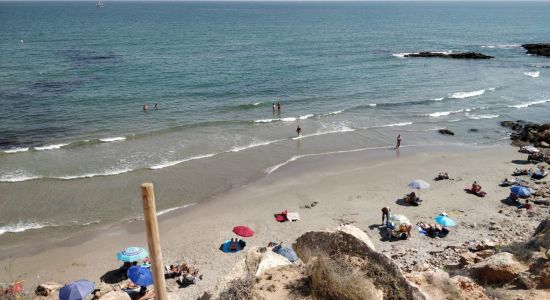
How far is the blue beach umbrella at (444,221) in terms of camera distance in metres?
18.0

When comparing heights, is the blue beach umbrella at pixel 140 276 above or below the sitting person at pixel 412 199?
above

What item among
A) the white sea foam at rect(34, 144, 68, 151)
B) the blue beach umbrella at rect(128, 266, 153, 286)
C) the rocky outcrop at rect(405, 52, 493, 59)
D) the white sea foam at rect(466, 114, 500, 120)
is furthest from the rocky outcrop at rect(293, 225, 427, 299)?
the rocky outcrop at rect(405, 52, 493, 59)

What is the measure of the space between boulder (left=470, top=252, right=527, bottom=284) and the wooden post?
7.93 m

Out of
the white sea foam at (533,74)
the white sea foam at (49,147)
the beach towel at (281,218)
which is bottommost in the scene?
the beach towel at (281,218)

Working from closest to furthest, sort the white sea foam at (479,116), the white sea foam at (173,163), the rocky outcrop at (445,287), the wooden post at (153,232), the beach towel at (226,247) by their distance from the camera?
the wooden post at (153,232), the rocky outcrop at (445,287), the beach towel at (226,247), the white sea foam at (173,163), the white sea foam at (479,116)

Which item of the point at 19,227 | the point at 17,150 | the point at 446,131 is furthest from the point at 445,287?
the point at 17,150

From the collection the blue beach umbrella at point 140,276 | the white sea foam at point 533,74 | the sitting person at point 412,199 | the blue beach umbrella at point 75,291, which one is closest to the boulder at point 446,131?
the sitting person at point 412,199

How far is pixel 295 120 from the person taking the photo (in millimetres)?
34000

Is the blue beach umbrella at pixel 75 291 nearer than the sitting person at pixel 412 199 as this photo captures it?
Answer: Yes

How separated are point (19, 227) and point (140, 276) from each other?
764 centimetres

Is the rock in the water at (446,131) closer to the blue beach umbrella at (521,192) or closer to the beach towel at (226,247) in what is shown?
the blue beach umbrella at (521,192)

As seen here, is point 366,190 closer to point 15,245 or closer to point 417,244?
point 417,244

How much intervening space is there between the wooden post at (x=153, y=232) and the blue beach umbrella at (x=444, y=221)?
13.5m

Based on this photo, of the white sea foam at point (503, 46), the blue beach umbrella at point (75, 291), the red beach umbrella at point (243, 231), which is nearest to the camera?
the blue beach umbrella at point (75, 291)
